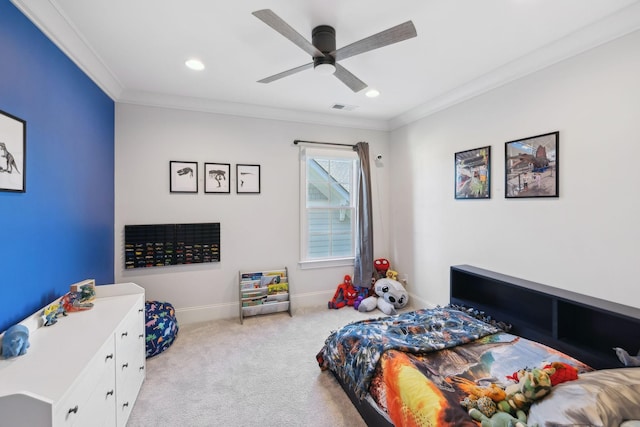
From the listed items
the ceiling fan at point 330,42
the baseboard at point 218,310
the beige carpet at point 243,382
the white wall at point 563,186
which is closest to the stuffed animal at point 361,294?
the baseboard at point 218,310

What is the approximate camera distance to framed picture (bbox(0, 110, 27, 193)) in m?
1.52

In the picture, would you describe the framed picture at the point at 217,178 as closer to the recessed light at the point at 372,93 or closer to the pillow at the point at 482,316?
the recessed light at the point at 372,93

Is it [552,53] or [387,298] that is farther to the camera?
[387,298]

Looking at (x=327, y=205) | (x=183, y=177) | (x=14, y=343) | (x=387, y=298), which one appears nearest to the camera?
(x=14, y=343)

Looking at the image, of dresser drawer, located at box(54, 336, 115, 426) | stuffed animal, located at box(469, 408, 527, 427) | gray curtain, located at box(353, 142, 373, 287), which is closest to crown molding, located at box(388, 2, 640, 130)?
gray curtain, located at box(353, 142, 373, 287)

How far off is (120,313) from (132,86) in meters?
2.41

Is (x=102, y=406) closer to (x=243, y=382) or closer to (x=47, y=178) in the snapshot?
(x=243, y=382)

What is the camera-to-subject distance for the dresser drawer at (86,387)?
110cm

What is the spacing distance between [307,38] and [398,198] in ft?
8.80

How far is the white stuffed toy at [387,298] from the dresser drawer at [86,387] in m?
2.82

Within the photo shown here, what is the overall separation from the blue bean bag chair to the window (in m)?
1.72

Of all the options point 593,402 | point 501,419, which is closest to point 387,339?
point 501,419

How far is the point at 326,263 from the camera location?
4035mm

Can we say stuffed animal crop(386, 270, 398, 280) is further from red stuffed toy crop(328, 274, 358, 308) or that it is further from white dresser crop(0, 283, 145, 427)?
white dresser crop(0, 283, 145, 427)
